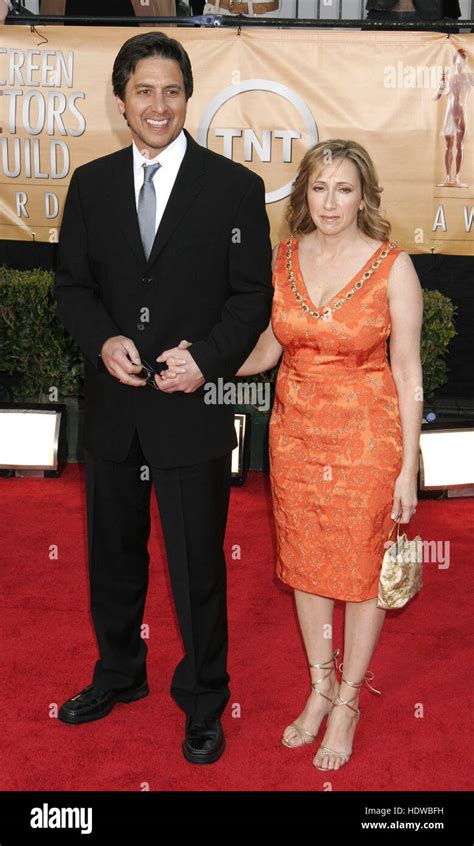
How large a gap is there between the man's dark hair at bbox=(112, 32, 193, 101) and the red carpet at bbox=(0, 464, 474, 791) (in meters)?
1.95

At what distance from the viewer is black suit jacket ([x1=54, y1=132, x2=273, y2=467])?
117 inches

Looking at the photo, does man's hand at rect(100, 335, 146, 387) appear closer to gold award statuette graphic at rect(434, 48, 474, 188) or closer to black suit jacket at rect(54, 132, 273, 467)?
black suit jacket at rect(54, 132, 273, 467)

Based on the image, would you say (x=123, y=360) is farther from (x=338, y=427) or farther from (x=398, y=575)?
(x=398, y=575)

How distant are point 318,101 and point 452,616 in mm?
3066

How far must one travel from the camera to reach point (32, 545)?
16.7 feet

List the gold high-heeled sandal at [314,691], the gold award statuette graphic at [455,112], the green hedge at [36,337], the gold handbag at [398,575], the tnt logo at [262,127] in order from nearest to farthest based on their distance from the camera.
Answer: the gold handbag at [398,575], the gold high-heeled sandal at [314,691], the gold award statuette graphic at [455,112], the tnt logo at [262,127], the green hedge at [36,337]

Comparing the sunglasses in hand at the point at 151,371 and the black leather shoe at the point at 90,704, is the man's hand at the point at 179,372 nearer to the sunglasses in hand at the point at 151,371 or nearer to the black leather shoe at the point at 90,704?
the sunglasses in hand at the point at 151,371

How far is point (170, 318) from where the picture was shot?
299 cm

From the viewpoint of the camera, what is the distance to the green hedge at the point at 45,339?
603cm

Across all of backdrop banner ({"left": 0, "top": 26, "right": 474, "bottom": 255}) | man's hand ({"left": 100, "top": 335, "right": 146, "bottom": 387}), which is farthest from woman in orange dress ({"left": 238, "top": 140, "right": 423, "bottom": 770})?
backdrop banner ({"left": 0, "top": 26, "right": 474, "bottom": 255})

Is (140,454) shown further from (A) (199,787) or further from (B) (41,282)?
(B) (41,282)

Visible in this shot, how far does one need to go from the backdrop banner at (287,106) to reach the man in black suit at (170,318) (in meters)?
2.89

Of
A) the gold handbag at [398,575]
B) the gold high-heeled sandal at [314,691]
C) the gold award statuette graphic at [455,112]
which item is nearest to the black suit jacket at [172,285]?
the gold handbag at [398,575]

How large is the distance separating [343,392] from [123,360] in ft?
2.12
